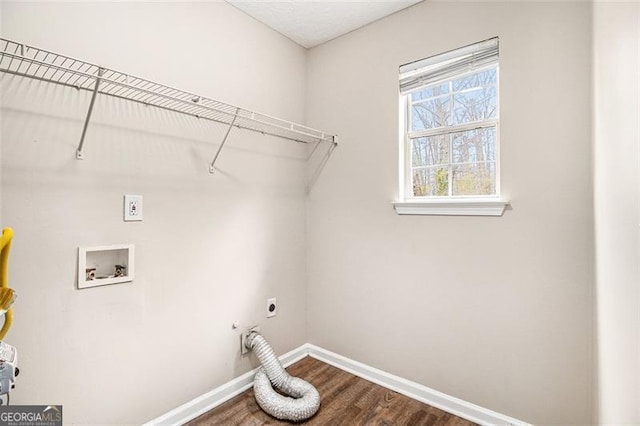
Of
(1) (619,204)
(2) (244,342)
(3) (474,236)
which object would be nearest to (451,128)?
(3) (474,236)

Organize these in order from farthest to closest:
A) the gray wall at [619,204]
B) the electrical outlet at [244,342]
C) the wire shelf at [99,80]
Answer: the electrical outlet at [244,342] < the wire shelf at [99,80] < the gray wall at [619,204]

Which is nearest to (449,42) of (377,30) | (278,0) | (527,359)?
(377,30)

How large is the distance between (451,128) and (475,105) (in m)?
0.18

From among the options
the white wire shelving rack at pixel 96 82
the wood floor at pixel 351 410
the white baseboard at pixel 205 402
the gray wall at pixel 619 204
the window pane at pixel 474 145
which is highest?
the white wire shelving rack at pixel 96 82

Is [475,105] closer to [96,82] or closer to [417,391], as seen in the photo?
[417,391]

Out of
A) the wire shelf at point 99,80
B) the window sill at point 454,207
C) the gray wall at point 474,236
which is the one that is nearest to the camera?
the wire shelf at point 99,80

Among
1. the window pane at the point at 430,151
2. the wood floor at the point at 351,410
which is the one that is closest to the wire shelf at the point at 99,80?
the window pane at the point at 430,151

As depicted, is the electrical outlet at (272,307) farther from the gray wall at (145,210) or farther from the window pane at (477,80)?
the window pane at (477,80)

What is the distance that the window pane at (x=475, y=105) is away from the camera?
1760 mm

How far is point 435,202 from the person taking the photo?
1841mm

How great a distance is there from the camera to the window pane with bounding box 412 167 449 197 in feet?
6.31

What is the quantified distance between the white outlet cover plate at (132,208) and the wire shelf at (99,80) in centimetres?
30

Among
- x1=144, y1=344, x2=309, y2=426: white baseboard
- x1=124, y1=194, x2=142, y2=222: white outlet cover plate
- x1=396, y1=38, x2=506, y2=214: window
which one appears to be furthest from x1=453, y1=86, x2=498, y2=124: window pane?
x1=144, y1=344, x2=309, y2=426: white baseboard

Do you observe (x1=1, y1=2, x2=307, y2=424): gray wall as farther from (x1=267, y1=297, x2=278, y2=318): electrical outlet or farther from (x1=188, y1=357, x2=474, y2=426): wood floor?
(x1=188, y1=357, x2=474, y2=426): wood floor
